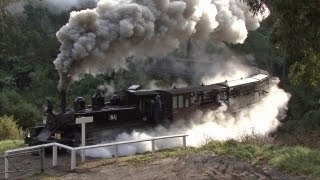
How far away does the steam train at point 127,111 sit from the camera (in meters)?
15.3

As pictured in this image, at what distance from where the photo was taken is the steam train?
15297mm

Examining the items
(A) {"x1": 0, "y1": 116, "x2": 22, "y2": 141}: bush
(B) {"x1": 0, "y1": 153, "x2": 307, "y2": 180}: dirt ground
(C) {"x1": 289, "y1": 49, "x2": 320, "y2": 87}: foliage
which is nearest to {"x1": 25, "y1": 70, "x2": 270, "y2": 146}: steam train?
(B) {"x1": 0, "y1": 153, "x2": 307, "y2": 180}: dirt ground

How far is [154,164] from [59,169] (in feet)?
8.39

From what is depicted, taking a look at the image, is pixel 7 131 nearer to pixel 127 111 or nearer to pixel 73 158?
pixel 127 111

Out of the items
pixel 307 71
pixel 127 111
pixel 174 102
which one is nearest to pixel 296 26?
pixel 307 71

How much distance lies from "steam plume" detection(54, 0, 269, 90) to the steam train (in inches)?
45.9

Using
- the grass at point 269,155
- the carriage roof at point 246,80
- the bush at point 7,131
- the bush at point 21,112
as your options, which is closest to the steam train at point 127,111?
the carriage roof at point 246,80

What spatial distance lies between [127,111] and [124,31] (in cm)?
267

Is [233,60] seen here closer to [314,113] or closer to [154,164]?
[314,113]

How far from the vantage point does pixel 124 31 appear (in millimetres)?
16938

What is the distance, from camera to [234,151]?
11.2 metres

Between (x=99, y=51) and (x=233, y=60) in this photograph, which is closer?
(x=99, y=51)

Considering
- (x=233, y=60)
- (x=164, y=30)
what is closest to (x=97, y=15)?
(x=164, y=30)

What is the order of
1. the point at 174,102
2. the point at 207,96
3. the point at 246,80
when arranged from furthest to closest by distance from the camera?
1. the point at 246,80
2. the point at 207,96
3. the point at 174,102
